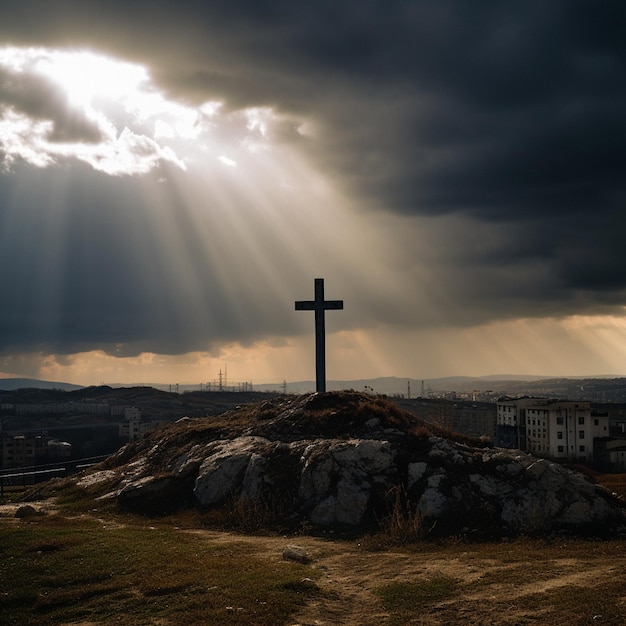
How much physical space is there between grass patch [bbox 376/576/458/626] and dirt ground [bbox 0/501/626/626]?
0.30ft

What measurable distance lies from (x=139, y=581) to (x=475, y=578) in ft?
25.8

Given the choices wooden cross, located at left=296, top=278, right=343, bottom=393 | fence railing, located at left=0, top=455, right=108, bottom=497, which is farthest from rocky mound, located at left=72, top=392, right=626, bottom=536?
fence railing, located at left=0, top=455, right=108, bottom=497

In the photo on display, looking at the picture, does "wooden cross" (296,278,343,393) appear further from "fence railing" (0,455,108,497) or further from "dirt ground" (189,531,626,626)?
"fence railing" (0,455,108,497)

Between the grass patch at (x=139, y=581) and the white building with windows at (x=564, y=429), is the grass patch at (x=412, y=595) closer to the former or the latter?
the grass patch at (x=139, y=581)

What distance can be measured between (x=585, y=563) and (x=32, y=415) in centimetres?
20892

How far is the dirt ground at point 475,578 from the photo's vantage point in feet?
38.3

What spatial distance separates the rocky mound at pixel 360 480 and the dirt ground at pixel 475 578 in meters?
1.89

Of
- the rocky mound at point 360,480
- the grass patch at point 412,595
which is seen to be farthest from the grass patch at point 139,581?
the rocky mound at point 360,480

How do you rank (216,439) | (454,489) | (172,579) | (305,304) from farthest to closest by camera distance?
(305,304), (216,439), (454,489), (172,579)

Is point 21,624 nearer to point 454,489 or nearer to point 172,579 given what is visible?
point 172,579

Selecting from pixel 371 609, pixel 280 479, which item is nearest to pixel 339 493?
pixel 280 479

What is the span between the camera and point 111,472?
32.2 metres

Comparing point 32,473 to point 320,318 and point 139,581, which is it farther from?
point 139,581

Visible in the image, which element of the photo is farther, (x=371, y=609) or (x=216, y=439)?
(x=216, y=439)
